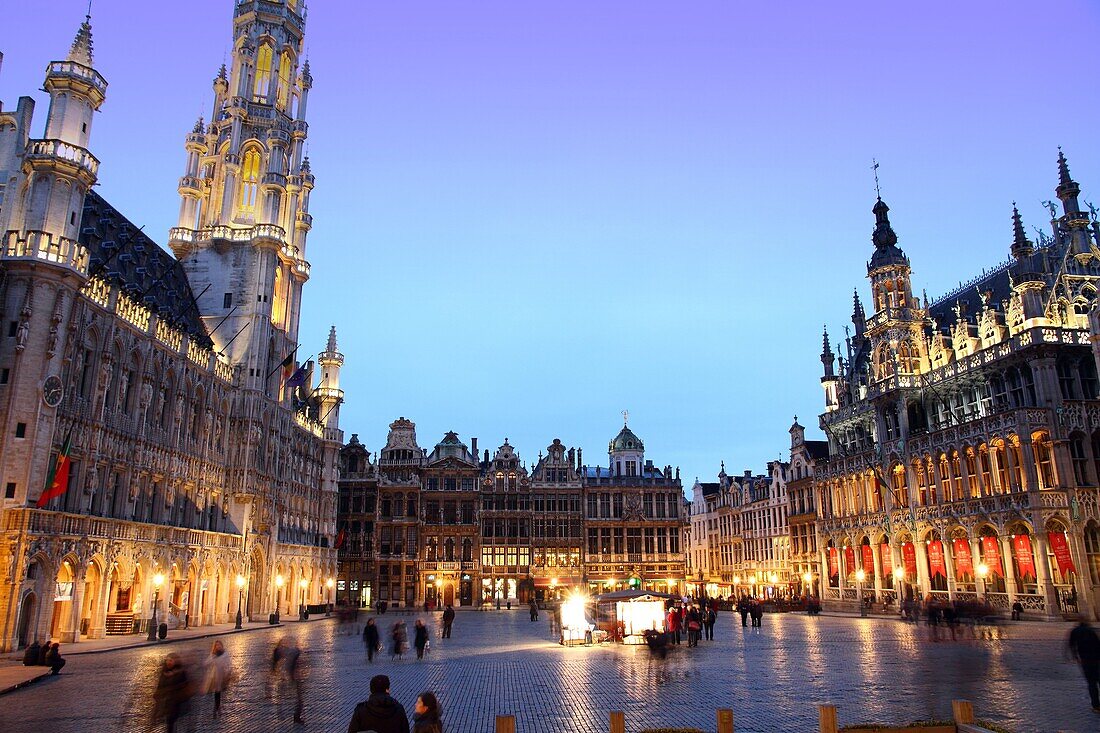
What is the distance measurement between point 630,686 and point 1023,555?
121ft

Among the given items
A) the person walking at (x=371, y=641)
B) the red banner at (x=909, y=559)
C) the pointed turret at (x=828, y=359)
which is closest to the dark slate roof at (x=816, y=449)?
the pointed turret at (x=828, y=359)

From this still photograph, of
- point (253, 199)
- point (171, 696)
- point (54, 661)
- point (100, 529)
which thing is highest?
point (253, 199)

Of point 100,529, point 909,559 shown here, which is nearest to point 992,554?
point 909,559

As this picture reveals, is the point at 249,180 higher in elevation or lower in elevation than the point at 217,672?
higher

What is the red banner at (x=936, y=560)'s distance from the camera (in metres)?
52.5

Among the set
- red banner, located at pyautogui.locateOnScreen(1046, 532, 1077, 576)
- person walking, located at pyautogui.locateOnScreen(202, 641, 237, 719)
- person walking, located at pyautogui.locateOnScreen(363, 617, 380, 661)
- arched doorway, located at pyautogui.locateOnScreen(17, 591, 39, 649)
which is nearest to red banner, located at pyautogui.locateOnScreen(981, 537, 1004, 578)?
red banner, located at pyautogui.locateOnScreen(1046, 532, 1077, 576)

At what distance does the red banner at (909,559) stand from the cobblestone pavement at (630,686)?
23180 mm

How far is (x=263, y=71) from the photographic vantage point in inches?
2844

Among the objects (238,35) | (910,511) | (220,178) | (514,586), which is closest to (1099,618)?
(910,511)

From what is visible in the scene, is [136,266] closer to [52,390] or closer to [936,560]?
[52,390]

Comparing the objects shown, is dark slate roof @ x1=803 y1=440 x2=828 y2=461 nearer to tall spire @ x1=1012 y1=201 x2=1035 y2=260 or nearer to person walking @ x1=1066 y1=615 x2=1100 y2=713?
tall spire @ x1=1012 y1=201 x2=1035 y2=260

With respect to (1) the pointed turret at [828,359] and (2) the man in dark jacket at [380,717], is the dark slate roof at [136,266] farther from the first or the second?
(1) the pointed turret at [828,359]

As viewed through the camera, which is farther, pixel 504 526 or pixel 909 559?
pixel 504 526

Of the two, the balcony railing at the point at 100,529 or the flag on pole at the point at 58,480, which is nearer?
the balcony railing at the point at 100,529
